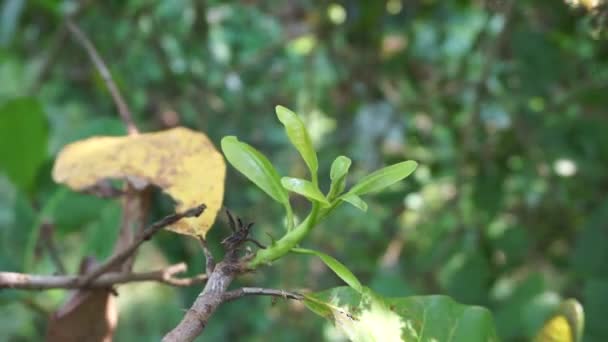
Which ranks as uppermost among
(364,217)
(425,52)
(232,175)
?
(425,52)

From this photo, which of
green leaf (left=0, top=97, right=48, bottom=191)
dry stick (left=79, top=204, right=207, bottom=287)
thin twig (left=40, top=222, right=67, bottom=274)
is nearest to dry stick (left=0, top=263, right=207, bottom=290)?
dry stick (left=79, top=204, right=207, bottom=287)

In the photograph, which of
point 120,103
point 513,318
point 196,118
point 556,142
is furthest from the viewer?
point 196,118

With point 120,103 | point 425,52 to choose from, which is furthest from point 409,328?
point 425,52

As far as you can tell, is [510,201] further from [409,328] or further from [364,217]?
[409,328]

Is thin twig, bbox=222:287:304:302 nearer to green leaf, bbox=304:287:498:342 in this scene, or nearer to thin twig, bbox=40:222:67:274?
green leaf, bbox=304:287:498:342

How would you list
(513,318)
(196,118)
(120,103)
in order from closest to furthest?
(120,103)
(513,318)
(196,118)

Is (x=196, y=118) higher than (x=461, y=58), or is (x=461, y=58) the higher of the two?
(x=461, y=58)

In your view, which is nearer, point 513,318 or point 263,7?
point 513,318

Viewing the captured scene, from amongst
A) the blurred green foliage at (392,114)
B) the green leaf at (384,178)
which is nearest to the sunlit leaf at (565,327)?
the green leaf at (384,178)
